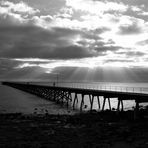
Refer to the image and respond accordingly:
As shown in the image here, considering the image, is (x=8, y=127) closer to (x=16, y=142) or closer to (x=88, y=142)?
(x=16, y=142)

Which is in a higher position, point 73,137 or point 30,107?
point 73,137

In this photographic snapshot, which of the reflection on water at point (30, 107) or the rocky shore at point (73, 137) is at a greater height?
the rocky shore at point (73, 137)

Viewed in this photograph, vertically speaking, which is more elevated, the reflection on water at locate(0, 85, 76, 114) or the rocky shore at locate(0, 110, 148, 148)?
the rocky shore at locate(0, 110, 148, 148)

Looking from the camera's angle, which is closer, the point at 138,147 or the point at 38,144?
the point at 138,147

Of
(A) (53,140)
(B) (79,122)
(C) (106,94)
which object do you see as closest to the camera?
(A) (53,140)

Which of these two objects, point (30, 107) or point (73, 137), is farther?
point (30, 107)

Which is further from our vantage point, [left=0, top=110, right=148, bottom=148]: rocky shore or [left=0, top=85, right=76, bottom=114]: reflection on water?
[left=0, top=85, right=76, bottom=114]: reflection on water

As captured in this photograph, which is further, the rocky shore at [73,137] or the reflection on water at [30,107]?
the reflection on water at [30,107]

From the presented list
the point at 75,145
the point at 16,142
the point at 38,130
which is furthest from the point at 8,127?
the point at 75,145

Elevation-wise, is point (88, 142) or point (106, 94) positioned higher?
point (106, 94)

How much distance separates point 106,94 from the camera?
112ft

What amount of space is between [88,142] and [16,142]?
4.95m

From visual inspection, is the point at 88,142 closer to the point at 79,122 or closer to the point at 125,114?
the point at 79,122

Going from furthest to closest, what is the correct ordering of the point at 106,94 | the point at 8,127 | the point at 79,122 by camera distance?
the point at 106,94, the point at 79,122, the point at 8,127
